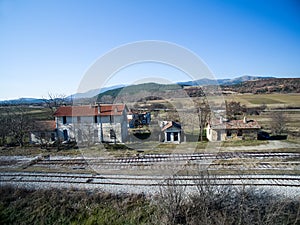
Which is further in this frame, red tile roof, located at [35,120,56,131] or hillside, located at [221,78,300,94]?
hillside, located at [221,78,300,94]

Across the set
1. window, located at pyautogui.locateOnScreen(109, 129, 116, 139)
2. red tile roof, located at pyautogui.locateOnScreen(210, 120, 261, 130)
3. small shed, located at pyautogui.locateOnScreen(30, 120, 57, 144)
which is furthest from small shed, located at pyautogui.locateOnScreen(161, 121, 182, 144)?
small shed, located at pyautogui.locateOnScreen(30, 120, 57, 144)

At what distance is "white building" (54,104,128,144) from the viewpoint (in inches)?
902

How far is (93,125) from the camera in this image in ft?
75.5

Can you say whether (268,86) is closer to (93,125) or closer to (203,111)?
(203,111)

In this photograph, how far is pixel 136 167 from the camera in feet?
44.7

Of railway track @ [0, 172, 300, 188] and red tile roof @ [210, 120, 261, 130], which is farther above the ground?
red tile roof @ [210, 120, 261, 130]

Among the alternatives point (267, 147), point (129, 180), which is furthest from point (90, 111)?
point (267, 147)

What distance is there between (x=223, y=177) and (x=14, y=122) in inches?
969

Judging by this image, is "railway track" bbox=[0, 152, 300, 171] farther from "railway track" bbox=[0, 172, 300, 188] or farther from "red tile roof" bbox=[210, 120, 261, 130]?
"red tile roof" bbox=[210, 120, 261, 130]

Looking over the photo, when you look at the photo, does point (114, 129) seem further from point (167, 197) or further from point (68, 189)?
point (167, 197)

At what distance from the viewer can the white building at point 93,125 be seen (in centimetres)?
2291

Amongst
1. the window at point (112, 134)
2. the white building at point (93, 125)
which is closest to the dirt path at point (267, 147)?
the white building at point (93, 125)

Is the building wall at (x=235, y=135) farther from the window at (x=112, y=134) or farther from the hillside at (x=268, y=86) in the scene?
the hillside at (x=268, y=86)

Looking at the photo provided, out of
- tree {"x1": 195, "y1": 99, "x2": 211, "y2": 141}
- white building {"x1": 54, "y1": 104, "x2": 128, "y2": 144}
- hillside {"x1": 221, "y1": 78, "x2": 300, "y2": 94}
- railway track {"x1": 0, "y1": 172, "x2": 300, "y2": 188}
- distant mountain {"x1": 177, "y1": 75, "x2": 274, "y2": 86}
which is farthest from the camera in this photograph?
hillside {"x1": 221, "y1": 78, "x2": 300, "y2": 94}
